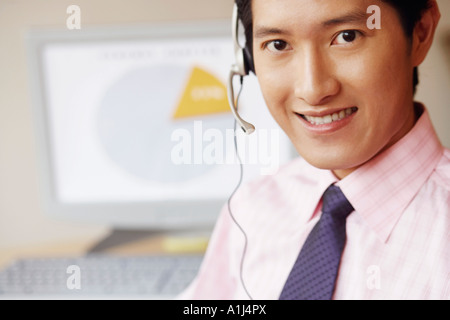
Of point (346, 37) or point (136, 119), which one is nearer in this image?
point (346, 37)

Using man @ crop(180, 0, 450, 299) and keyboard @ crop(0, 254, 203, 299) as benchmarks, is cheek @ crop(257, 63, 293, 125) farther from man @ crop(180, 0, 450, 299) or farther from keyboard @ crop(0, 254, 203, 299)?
keyboard @ crop(0, 254, 203, 299)

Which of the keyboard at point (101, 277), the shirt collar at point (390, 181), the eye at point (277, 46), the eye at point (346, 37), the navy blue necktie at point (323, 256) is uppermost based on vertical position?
the eye at point (346, 37)

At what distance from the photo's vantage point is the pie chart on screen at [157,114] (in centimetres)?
102

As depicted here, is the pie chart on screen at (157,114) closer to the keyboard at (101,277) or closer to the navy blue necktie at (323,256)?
the keyboard at (101,277)

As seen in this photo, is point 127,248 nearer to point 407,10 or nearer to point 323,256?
point 323,256

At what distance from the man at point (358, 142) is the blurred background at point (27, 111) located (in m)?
0.48

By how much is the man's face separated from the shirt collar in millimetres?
35

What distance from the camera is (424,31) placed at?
48 centimetres

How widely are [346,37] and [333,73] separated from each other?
32 millimetres

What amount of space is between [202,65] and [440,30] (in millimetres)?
445

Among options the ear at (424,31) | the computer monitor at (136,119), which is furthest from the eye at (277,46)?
the computer monitor at (136,119)

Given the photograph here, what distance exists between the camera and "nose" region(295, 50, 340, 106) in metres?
0.43

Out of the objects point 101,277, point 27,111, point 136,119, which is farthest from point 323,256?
point 27,111

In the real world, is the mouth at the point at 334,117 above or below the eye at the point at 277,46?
below
